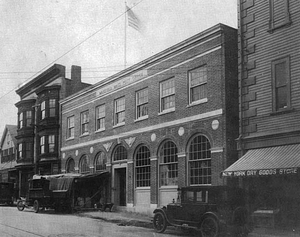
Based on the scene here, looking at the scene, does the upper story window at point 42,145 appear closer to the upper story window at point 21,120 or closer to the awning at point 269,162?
the upper story window at point 21,120

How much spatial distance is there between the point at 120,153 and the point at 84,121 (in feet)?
18.4

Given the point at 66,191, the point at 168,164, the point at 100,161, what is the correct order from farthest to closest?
the point at 100,161
the point at 66,191
the point at 168,164

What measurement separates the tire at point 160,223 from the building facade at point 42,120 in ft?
64.9

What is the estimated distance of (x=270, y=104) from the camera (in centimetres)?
1508

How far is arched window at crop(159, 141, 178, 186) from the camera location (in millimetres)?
20281

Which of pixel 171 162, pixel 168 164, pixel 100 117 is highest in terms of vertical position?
pixel 100 117

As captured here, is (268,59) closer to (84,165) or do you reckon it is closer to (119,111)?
(119,111)

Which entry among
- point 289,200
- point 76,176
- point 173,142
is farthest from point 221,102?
point 76,176

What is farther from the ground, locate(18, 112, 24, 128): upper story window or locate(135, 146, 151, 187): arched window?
locate(18, 112, 24, 128): upper story window

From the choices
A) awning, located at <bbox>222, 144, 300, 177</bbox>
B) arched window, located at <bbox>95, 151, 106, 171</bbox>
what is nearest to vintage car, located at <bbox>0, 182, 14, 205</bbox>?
arched window, located at <bbox>95, 151, 106, 171</bbox>

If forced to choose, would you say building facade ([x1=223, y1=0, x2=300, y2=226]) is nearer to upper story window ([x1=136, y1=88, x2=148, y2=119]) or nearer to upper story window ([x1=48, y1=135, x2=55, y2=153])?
upper story window ([x1=136, y1=88, x2=148, y2=119])

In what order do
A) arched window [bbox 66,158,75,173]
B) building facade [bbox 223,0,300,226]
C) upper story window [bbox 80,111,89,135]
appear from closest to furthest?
building facade [bbox 223,0,300,226], upper story window [bbox 80,111,89,135], arched window [bbox 66,158,75,173]

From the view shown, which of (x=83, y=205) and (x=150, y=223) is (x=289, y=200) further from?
(x=83, y=205)

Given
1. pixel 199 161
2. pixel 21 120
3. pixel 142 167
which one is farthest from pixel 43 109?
pixel 199 161
